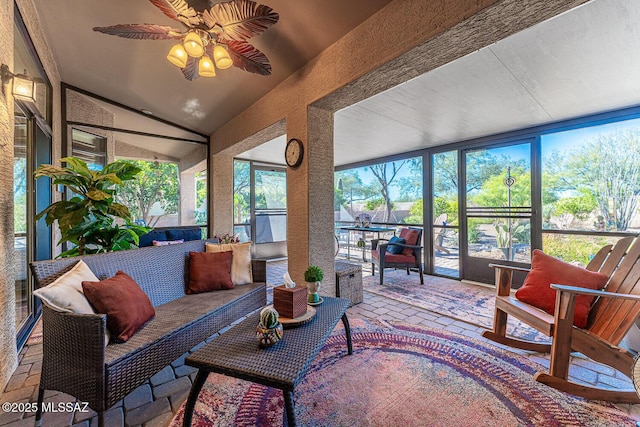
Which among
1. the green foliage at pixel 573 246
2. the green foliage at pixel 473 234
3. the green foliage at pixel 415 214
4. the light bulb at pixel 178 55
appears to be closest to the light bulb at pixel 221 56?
the light bulb at pixel 178 55

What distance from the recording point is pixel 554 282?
7.13ft

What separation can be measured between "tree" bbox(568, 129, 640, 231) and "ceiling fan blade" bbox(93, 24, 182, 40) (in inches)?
193

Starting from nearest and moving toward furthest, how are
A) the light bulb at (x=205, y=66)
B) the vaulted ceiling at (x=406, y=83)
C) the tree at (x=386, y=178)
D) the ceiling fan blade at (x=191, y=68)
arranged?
the vaulted ceiling at (x=406, y=83) < the light bulb at (x=205, y=66) < the ceiling fan blade at (x=191, y=68) < the tree at (x=386, y=178)

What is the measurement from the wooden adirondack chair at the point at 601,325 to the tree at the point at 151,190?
5344mm

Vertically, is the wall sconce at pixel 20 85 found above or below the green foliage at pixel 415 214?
above

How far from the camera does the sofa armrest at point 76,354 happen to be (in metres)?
1.34

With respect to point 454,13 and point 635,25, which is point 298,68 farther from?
point 635,25

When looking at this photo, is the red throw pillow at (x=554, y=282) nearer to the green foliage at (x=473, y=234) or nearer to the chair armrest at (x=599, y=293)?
the chair armrest at (x=599, y=293)

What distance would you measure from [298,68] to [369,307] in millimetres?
2945

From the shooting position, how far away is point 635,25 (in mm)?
1875

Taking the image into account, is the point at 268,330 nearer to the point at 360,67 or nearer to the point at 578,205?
the point at 360,67

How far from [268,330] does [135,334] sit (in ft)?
2.97

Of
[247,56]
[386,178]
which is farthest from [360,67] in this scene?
[386,178]

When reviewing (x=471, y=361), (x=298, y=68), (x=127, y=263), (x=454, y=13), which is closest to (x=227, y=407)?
(x=127, y=263)
